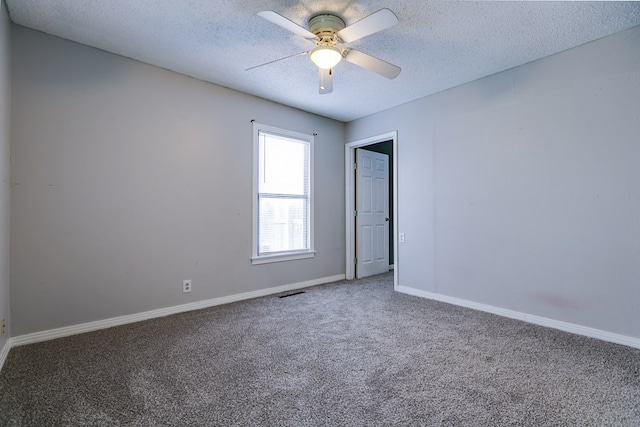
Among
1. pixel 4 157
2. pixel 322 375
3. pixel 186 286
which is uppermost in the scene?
pixel 4 157

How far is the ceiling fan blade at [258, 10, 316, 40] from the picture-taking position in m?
1.89

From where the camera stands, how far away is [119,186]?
2.85 meters

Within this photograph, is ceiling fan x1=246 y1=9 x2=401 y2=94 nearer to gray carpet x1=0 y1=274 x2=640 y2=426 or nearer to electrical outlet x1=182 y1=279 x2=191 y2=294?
gray carpet x1=0 y1=274 x2=640 y2=426

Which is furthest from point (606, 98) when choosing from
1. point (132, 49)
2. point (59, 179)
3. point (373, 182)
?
point (59, 179)

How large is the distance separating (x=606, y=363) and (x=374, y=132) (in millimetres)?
3411

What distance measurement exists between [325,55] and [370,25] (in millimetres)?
401

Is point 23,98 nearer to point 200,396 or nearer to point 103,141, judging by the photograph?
point 103,141

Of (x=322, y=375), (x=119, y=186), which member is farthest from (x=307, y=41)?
(x=322, y=375)

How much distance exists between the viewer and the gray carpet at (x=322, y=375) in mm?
1587

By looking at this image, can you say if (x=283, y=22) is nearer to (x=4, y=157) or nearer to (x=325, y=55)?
(x=325, y=55)

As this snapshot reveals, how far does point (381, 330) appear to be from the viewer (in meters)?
2.76

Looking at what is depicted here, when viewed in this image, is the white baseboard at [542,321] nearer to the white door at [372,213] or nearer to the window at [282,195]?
the white door at [372,213]

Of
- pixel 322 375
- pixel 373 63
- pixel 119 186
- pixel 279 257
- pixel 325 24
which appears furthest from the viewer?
pixel 279 257

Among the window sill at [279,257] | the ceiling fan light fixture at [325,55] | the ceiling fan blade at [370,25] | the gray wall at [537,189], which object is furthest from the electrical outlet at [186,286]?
the ceiling fan blade at [370,25]
